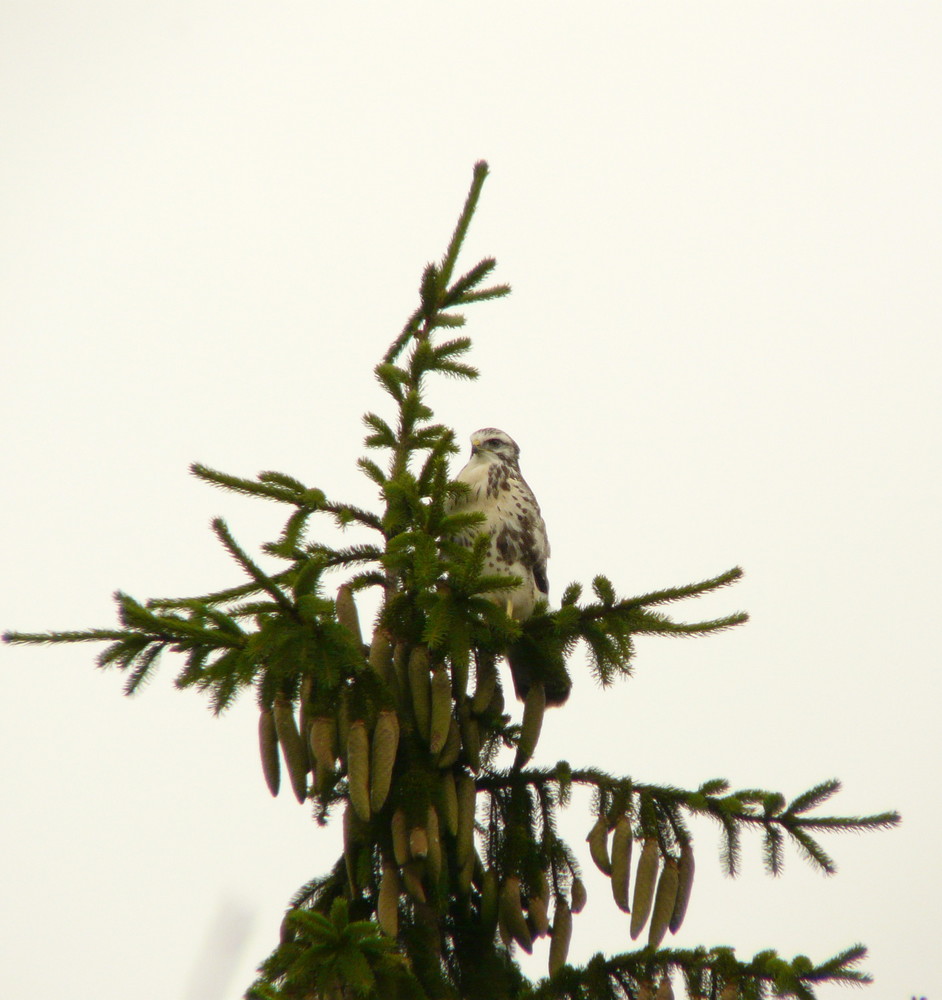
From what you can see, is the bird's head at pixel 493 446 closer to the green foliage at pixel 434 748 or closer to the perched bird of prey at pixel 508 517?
the perched bird of prey at pixel 508 517

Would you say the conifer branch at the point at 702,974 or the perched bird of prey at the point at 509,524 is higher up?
the perched bird of prey at the point at 509,524

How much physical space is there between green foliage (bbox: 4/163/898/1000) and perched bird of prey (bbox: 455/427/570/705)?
1141mm

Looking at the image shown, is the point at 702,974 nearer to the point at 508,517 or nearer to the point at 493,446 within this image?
the point at 508,517

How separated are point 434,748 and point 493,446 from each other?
8.96ft

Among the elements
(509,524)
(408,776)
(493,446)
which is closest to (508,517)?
(509,524)

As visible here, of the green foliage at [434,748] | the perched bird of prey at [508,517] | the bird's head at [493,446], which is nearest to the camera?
the green foliage at [434,748]

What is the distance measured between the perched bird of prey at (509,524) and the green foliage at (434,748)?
114 centimetres

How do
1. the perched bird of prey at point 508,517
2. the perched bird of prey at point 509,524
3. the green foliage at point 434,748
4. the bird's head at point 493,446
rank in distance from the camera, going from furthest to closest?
the bird's head at point 493,446 < the perched bird of prey at point 508,517 < the perched bird of prey at point 509,524 < the green foliage at point 434,748

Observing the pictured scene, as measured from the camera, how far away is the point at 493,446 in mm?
5031

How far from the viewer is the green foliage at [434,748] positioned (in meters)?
2.24

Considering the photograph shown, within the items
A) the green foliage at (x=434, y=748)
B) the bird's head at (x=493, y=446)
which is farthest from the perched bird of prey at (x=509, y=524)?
the green foliage at (x=434, y=748)

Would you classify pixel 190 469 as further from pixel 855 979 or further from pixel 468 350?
pixel 855 979

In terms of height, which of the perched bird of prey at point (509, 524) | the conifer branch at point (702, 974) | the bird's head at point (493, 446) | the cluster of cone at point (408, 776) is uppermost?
the bird's head at point (493, 446)

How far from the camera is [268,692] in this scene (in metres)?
2.30
